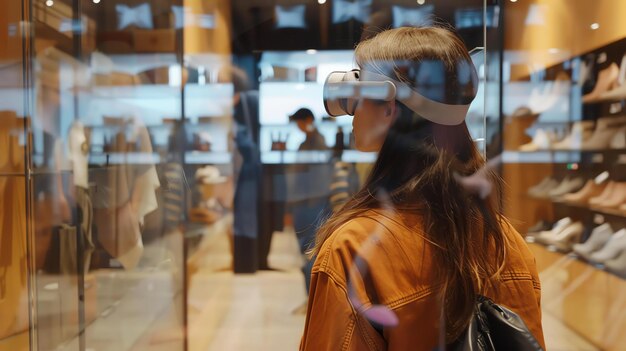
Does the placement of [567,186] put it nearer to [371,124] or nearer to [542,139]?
[542,139]

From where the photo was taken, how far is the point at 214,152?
1.55 m

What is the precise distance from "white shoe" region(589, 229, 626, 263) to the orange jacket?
4.15ft

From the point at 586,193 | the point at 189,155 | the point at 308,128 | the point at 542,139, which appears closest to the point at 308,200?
the point at 308,128

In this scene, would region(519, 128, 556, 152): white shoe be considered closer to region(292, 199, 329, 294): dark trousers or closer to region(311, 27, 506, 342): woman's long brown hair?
region(292, 199, 329, 294): dark trousers

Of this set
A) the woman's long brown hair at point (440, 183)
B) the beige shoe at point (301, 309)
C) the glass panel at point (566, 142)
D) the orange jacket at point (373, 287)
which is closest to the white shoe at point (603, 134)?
the glass panel at point (566, 142)

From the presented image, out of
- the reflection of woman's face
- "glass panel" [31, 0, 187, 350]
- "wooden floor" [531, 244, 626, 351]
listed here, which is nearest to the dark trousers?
"glass panel" [31, 0, 187, 350]

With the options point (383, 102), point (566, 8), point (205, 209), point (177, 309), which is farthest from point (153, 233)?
point (566, 8)

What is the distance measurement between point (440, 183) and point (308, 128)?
741 millimetres

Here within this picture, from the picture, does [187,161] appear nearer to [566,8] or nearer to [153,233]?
[153,233]

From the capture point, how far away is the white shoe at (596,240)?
171 centimetres

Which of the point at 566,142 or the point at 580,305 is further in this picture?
the point at 580,305

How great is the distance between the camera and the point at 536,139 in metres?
1.61

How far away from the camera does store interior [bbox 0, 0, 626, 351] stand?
4.72ft

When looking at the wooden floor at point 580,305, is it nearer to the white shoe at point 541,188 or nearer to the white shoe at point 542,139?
the white shoe at point 541,188
